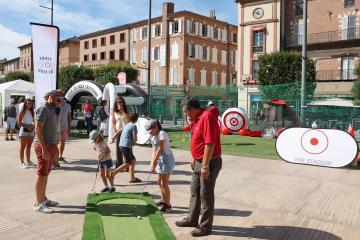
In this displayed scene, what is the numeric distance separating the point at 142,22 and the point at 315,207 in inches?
1881

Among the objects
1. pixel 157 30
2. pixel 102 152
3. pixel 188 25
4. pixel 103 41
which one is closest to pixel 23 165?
pixel 102 152

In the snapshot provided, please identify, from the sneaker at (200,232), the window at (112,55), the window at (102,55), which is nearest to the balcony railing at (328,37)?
the window at (112,55)

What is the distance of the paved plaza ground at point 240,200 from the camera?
17.5 ft

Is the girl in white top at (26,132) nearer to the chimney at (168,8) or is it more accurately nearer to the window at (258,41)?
the window at (258,41)

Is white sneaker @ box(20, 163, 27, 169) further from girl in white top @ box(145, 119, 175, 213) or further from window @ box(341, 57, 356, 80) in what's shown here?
window @ box(341, 57, 356, 80)

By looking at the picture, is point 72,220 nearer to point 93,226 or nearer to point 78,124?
point 93,226

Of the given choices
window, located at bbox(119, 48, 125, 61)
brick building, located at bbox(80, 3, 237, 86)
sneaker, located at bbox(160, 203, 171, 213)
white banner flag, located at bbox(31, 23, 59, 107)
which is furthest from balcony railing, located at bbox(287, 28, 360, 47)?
sneaker, located at bbox(160, 203, 171, 213)

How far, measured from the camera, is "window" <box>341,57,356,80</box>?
33031 millimetres

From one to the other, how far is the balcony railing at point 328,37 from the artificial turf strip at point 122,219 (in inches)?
1241

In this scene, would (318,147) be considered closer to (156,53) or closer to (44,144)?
(44,144)

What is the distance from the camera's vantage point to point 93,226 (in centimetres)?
531

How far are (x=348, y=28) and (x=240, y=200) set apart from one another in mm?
31129

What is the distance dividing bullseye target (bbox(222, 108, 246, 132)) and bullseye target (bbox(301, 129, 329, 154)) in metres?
9.03

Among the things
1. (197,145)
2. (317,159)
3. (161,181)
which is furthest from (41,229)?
(317,159)
